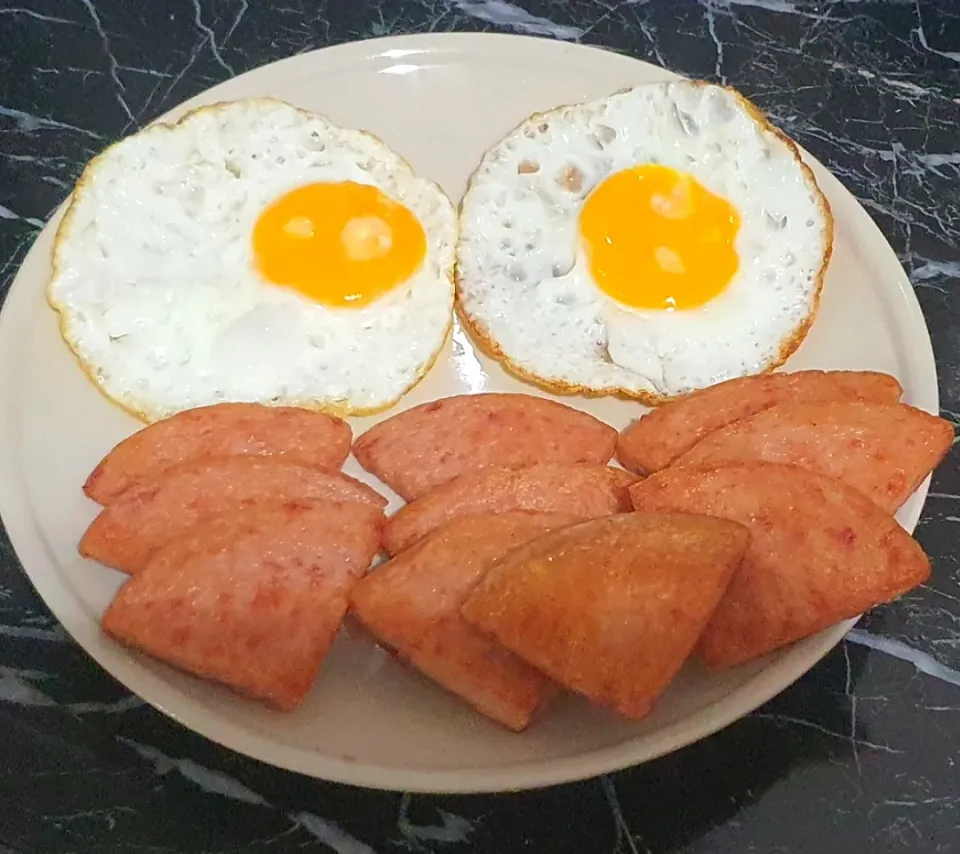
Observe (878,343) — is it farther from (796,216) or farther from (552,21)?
(552,21)

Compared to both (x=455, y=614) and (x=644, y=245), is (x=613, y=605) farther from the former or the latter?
(x=644, y=245)

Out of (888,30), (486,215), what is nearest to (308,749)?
Answer: (486,215)

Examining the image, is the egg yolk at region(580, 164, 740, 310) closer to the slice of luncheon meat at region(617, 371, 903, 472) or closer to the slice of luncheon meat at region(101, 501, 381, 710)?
the slice of luncheon meat at region(617, 371, 903, 472)

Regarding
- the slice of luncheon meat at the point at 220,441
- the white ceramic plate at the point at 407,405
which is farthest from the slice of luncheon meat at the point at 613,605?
the slice of luncheon meat at the point at 220,441

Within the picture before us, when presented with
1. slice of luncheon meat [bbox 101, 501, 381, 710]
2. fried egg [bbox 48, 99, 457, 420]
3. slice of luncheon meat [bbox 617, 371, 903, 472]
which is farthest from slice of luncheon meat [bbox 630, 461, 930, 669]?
fried egg [bbox 48, 99, 457, 420]

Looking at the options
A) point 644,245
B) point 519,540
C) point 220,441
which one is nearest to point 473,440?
point 519,540
